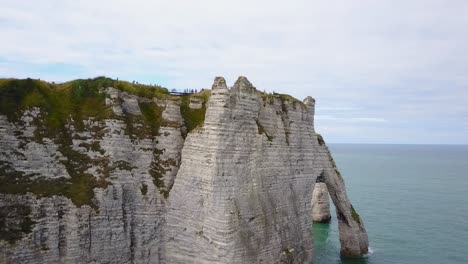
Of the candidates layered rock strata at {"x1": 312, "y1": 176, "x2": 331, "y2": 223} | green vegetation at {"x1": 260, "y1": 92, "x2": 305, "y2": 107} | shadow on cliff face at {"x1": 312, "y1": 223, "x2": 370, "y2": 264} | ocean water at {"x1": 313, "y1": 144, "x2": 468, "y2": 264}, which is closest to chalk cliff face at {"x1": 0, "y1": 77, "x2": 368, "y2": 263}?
green vegetation at {"x1": 260, "y1": 92, "x2": 305, "y2": 107}

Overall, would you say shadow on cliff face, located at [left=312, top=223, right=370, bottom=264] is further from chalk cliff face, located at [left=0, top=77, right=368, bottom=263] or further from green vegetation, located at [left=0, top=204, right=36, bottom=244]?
green vegetation, located at [left=0, top=204, right=36, bottom=244]

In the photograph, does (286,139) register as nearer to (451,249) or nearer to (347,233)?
(347,233)

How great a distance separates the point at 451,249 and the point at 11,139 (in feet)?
153

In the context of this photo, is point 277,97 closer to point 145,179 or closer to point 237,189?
point 237,189

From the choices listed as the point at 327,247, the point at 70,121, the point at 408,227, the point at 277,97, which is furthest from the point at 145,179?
the point at 408,227

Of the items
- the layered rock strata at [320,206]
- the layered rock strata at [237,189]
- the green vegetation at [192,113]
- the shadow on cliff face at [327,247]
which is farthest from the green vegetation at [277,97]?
the layered rock strata at [320,206]

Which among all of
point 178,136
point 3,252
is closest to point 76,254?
point 3,252

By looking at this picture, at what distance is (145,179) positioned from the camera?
31.3 metres

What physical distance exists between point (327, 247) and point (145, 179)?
2681cm

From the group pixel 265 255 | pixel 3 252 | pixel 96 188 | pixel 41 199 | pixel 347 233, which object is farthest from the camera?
pixel 347 233

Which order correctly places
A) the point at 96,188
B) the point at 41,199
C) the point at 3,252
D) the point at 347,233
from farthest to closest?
the point at 347,233
the point at 96,188
the point at 41,199
the point at 3,252

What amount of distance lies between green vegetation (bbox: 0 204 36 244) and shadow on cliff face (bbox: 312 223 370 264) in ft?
93.5

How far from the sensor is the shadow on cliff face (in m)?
42.8

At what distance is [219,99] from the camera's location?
2970 centimetres
